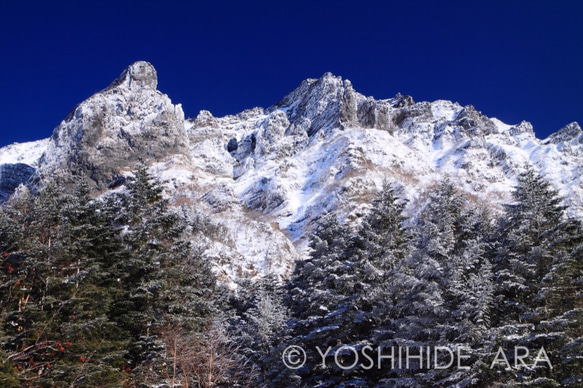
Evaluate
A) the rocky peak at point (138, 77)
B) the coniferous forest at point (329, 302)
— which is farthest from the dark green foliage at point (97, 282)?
the rocky peak at point (138, 77)

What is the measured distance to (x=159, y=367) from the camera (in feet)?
61.1

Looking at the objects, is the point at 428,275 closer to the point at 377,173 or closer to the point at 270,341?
the point at 270,341

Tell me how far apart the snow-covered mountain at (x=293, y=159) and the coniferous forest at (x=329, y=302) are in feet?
301

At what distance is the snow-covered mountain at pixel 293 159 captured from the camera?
136125 mm

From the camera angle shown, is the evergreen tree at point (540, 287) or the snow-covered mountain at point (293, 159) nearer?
the evergreen tree at point (540, 287)

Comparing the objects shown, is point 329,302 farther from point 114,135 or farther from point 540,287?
point 114,135

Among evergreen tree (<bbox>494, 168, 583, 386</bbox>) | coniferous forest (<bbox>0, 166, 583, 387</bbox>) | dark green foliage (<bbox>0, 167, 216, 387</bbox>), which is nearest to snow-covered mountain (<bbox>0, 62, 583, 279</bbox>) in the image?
coniferous forest (<bbox>0, 166, 583, 387</bbox>)

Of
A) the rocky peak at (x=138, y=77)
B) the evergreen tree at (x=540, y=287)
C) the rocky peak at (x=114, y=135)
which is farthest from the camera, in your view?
the rocky peak at (x=138, y=77)

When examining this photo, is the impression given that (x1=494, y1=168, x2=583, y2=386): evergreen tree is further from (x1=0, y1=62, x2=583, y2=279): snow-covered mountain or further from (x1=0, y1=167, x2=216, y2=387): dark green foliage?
(x1=0, y1=62, x2=583, y2=279): snow-covered mountain

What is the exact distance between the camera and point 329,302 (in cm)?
2089

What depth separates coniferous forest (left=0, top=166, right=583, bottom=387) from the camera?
49.4 ft

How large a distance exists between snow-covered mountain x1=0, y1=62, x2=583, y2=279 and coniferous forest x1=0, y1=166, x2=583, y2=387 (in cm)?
9186

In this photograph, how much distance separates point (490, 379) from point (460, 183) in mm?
150671

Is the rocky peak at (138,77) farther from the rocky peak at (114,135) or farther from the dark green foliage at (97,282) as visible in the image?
the dark green foliage at (97,282)
